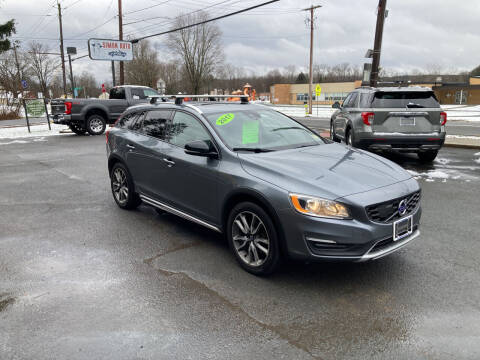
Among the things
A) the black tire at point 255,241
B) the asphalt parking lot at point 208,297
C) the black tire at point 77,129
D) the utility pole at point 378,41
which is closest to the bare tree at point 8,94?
the black tire at point 77,129

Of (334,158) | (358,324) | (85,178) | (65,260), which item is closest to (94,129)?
(85,178)

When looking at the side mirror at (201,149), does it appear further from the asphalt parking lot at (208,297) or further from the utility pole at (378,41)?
the utility pole at (378,41)

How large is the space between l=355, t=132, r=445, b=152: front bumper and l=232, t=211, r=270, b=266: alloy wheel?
241 inches

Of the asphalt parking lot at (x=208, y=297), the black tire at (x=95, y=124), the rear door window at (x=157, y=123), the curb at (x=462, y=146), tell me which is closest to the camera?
the asphalt parking lot at (x=208, y=297)

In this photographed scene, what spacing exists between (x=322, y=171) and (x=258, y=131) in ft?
3.82

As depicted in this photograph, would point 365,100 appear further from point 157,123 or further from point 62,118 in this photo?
point 62,118

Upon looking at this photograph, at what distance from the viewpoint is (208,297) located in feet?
11.4

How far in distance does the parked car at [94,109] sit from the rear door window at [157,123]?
449 inches

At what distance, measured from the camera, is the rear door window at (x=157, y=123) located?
16.8ft

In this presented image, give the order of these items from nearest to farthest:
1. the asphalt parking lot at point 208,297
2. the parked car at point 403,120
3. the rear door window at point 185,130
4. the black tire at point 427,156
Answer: the asphalt parking lot at point 208,297
the rear door window at point 185,130
the parked car at point 403,120
the black tire at point 427,156

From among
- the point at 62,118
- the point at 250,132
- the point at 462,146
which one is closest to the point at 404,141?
the point at 462,146

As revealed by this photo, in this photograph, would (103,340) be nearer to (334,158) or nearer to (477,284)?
(334,158)

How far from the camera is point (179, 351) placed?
2.76 m

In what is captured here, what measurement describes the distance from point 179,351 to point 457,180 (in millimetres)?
7078
